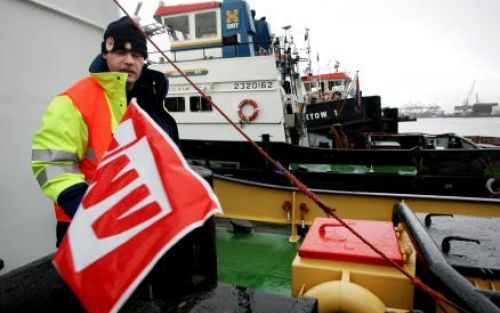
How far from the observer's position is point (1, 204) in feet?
7.41

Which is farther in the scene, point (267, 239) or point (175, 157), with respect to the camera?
point (267, 239)

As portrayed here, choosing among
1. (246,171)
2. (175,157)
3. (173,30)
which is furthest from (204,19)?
(175,157)

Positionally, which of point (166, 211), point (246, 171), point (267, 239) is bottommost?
point (267, 239)

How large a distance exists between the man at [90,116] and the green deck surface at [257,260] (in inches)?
105

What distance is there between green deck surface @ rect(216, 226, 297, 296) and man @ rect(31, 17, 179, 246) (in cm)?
268

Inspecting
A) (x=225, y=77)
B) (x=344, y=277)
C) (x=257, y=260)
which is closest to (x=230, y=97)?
(x=225, y=77)

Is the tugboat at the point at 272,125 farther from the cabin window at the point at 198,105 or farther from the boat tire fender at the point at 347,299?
the boat tire fender at the point at 347,299

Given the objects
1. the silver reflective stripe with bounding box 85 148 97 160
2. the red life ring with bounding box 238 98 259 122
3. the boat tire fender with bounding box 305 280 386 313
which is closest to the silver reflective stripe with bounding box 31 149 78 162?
the silver reflective stripe with bounding box 85 148 97 160

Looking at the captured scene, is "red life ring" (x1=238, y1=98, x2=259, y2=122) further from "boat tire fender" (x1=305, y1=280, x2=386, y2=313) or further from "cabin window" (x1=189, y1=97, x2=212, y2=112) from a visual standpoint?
"boat tire fender" (x1=305, y1=280, x2=386, y2=313)

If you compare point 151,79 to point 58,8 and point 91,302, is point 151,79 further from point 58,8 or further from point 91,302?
point 58,8

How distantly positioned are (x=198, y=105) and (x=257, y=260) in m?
4.95

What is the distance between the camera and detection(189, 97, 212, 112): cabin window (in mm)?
8449

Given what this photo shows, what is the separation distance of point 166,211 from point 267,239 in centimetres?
449

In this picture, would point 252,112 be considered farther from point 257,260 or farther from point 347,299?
point 347,299
